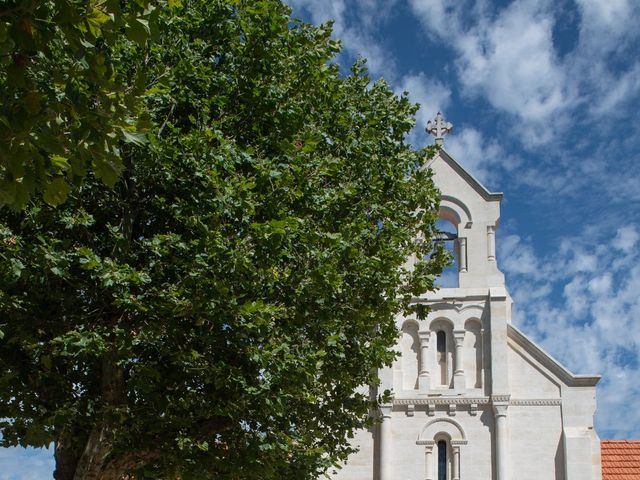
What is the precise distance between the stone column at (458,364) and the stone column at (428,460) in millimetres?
2033

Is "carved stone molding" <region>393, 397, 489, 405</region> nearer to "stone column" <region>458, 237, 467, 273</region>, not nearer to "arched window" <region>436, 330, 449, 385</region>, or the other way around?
"arched window" <region>436, 330, 449, 385</region>

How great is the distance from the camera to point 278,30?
1475cm

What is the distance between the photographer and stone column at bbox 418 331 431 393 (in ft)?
89.7

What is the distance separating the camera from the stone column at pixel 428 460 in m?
26.5

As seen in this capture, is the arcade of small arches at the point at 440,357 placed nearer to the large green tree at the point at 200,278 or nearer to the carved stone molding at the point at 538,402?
the carved stone molding at the point at 538,402

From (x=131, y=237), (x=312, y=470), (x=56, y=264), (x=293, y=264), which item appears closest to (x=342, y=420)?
(x=312, y=470)

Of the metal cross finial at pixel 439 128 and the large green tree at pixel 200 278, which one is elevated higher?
the metal cross finial at pixel 439 128

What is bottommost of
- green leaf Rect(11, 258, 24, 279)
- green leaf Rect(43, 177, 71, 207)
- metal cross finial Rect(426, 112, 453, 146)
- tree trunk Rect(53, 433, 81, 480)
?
tree trunk Rect(53, 433, 81, 480)

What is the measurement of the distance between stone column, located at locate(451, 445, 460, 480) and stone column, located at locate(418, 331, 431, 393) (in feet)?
6.77

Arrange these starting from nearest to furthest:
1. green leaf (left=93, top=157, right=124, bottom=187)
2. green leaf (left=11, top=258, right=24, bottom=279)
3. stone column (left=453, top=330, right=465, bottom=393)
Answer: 1. green leaf (left=93, top=157, right=124, bottom=187)
2. green leaf (left=11, top=258, right=24, bottom=279)
3. stone column (left=453, top=330, right=465, bottom=393)


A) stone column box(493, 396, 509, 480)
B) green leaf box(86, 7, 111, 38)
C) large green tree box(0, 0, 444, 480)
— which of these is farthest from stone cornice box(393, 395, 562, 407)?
green leaf box(86, 7, 111, 38)

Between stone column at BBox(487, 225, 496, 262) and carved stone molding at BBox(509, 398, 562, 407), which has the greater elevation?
stone column at BBox(487, 225, 496, 262)

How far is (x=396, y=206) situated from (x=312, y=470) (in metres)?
5.84

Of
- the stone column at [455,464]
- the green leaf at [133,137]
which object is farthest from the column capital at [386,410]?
the green leaf at [133,137]
